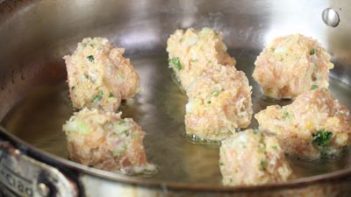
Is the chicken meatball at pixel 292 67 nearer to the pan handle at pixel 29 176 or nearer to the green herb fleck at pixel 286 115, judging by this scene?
the green herb fleck at pixel 286 115

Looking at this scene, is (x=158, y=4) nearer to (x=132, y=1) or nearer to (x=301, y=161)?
(x=132, y=1)

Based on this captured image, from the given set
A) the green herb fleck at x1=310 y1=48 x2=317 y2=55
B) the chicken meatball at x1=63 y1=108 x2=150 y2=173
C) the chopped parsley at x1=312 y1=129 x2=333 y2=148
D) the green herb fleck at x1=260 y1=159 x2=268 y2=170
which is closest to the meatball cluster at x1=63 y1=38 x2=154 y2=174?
the chicken meatball at x1=63 y1=108 x2=150 y2=173

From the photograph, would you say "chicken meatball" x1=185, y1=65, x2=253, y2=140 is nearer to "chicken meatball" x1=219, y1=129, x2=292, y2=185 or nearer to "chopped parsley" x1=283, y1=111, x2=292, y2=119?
"chopped parsley" x1=283, y1=111, x2=292, y2=119

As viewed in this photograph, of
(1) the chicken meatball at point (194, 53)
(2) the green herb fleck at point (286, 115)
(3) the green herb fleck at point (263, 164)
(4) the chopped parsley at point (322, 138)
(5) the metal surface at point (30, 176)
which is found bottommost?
(4) the chopped parsley at point (322, 138)

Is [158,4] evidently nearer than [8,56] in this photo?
No

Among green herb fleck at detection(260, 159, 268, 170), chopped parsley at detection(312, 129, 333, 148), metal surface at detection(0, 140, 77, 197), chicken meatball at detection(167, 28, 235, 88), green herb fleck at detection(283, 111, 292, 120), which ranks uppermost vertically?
chicken meatball at detection(167, 28, 235, 88)

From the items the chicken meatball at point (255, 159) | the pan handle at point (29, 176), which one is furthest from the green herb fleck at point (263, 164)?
the pan handle at point (29, 176)

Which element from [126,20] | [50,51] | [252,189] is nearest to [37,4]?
[50,51]
